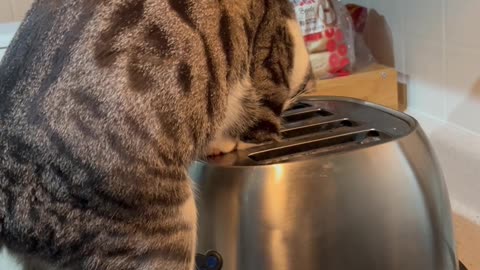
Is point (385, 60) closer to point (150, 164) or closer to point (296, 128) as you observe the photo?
point (296, 128)

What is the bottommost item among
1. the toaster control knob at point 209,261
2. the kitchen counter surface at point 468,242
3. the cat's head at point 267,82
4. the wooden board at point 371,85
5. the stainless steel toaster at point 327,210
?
the kitchen counter surface at point 468,242

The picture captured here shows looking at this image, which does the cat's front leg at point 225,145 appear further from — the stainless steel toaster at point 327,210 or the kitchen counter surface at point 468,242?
the kitchen counter surface at point 468,242

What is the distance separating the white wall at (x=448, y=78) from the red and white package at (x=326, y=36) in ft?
0.33

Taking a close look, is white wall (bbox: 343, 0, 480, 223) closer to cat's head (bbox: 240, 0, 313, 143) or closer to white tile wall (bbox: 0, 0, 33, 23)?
cat's head (bbox: 240, 0, 313, 143)

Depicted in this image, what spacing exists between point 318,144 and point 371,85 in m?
0.57

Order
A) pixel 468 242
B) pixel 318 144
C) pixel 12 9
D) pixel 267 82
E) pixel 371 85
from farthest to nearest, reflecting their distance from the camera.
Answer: pixel 12 9
pixel 371 85
pixel 468 242
pixel 267 82
pixel 318 144

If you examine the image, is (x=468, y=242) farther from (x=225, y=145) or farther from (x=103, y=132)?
Answer: (x=103, y=132)

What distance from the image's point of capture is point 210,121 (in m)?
0.78

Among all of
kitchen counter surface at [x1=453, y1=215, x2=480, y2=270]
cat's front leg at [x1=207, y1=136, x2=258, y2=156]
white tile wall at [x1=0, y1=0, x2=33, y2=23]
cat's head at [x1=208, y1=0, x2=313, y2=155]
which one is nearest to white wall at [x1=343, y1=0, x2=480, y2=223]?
kitchen counter surface at [x1=453, y1=215, x2=480, y2=270]

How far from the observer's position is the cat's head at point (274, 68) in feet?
2.87

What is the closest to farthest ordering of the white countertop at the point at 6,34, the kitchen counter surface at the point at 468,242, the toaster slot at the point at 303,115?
Answer: the toaster slot at the point at 303,115, the kitchen counter surface at the point at 468,242, the white countertop at the point at 6,34

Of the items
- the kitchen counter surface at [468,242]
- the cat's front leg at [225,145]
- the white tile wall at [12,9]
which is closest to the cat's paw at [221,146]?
the cat's front leg at [225,145]

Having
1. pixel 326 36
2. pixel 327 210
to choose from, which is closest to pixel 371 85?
pixel 326 36

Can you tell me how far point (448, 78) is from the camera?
46.8 inches
